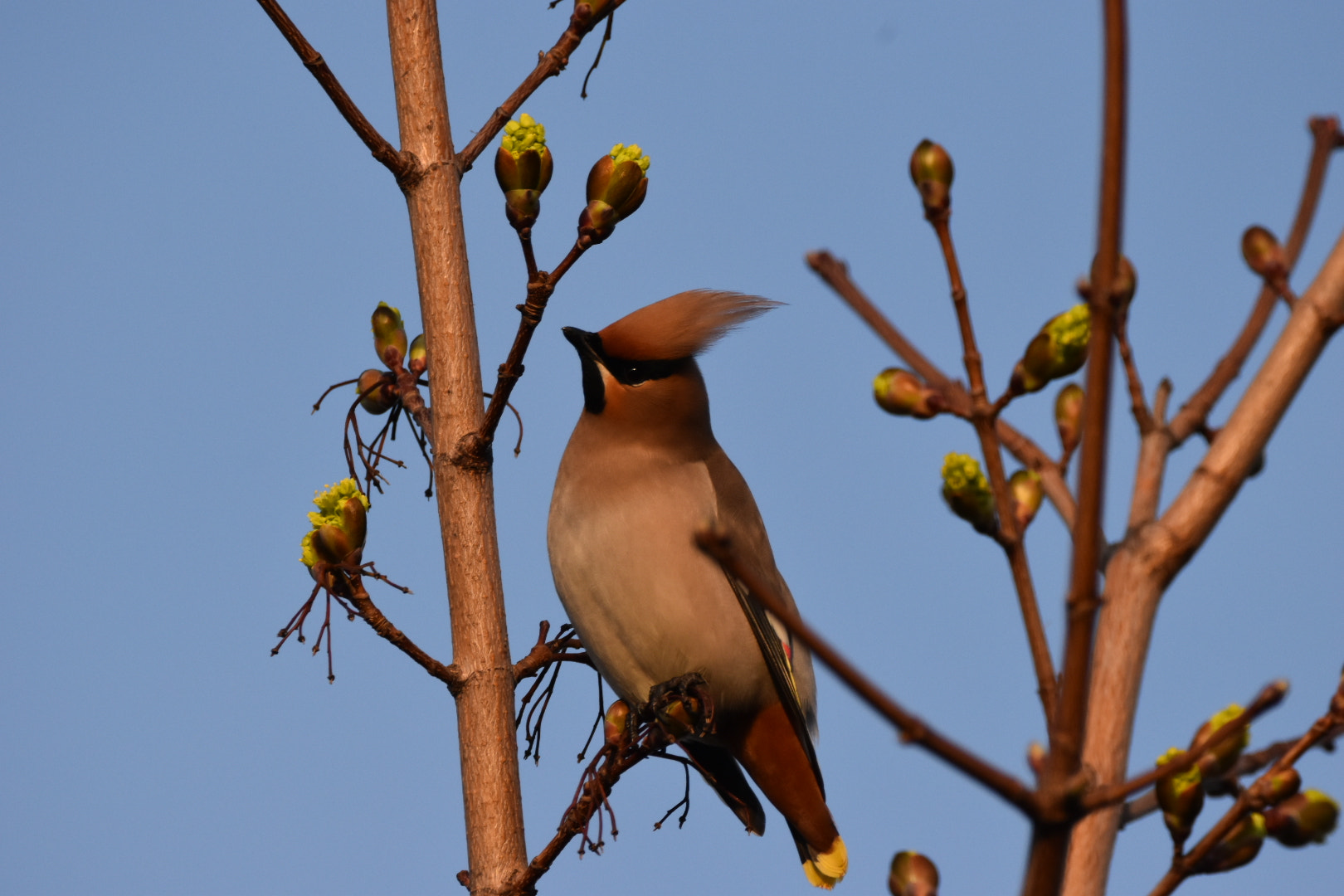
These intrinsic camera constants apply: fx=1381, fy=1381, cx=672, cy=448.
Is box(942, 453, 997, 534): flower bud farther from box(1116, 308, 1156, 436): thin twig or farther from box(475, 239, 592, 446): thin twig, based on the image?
box(475, 239, 592, 446): thin twig

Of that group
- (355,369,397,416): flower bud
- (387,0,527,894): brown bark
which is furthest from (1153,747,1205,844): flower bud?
(355,369,397,416): flower bud

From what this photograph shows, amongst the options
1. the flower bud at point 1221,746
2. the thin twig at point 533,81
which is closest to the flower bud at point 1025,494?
the flower bud at point 1221,746

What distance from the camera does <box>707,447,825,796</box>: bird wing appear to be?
3.59 meters

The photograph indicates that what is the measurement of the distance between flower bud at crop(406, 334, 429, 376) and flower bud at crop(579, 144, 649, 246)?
606 millimetres

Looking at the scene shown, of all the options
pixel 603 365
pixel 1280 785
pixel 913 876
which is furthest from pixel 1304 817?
pixel 603 365

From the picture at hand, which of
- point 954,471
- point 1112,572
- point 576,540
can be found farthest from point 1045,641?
point 576,540

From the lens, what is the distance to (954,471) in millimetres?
1468

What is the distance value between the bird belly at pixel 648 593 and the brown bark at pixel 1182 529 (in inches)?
82.4

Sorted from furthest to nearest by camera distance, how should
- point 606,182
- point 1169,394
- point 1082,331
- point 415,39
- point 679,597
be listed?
Result: point 679,597, point 415,39, point 606,182, point 1082,331, point 1169,394

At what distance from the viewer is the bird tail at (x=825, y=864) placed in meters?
3.62

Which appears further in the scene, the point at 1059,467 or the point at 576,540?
the point at 576,540

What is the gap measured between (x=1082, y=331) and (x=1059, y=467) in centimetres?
16

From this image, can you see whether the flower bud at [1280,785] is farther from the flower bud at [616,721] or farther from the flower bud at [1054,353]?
the flower bud at [616,721]

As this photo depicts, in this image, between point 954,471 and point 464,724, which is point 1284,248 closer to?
point 954,471
